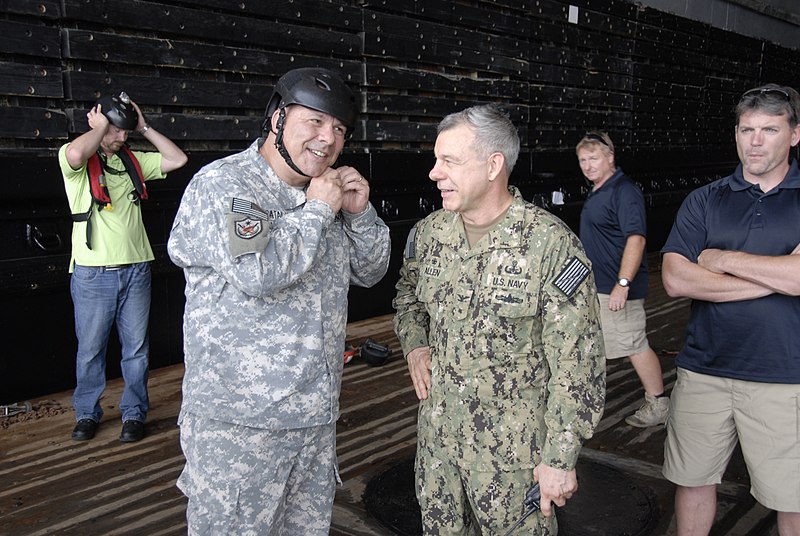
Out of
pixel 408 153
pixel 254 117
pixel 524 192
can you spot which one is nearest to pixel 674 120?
pixel 524 192

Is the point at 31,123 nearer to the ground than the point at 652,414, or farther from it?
farther from it

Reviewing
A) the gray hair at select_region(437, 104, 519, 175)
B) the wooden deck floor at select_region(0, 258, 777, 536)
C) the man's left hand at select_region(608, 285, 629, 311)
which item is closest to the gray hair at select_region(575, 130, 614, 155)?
the man's left hand at select_region(608, 285, 629, 311)

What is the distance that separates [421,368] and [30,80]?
3546 mm

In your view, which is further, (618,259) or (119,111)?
(618,259)

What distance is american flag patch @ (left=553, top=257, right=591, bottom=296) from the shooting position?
2.02 metres

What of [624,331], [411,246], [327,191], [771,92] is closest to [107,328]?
[411,246]

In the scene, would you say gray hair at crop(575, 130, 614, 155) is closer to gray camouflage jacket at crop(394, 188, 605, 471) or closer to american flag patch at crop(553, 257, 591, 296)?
gray camouflage jacket at crop(394, 188, 605, 471)

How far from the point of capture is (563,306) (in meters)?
2.03

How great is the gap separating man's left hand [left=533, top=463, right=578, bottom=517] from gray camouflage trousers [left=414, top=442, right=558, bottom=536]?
7 centimetres

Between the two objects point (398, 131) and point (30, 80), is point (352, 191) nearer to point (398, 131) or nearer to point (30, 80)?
point (30, 80)

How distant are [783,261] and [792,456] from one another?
657 millimetres

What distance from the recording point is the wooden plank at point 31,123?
450cm

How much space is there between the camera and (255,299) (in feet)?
6.36

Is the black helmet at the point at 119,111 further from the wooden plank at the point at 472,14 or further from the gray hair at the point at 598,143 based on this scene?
the wooden plank at the point at 472,14
